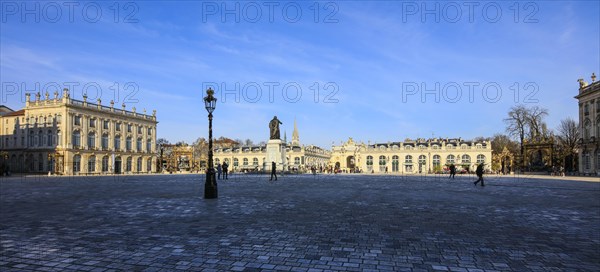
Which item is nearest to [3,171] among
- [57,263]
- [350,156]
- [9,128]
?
[9,128]

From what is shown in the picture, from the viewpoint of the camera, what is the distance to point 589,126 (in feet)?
191

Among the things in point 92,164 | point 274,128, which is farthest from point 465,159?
point 92,164

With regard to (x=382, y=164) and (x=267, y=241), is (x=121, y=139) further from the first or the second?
(x=267, y=241)

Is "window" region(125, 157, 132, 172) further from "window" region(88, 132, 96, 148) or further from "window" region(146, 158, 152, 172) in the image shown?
"window" region(88, 132, 96, 148)

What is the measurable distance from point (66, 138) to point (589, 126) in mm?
85017

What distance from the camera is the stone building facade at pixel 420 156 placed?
85.4m

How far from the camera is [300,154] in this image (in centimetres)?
11300

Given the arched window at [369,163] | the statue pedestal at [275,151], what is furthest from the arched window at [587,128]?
the statue pedestal at [275,151]

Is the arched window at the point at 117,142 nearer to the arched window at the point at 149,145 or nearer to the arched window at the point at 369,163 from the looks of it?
the arched window at the point at 149,145

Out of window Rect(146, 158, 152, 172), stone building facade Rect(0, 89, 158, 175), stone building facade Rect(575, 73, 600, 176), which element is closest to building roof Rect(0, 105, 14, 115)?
stone building facade Rect(0, 89, 158, 175)

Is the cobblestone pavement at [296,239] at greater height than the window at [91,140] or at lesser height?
lesser

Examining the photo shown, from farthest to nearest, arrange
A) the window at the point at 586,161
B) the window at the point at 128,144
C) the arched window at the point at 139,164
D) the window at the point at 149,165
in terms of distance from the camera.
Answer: the window at the point at 149,165 → the arched window at the point at 139,164 → the window at the point at 128,144 → the window at the point at 586,161

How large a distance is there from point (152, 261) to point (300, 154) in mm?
107337

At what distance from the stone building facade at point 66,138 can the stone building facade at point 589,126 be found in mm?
81570
